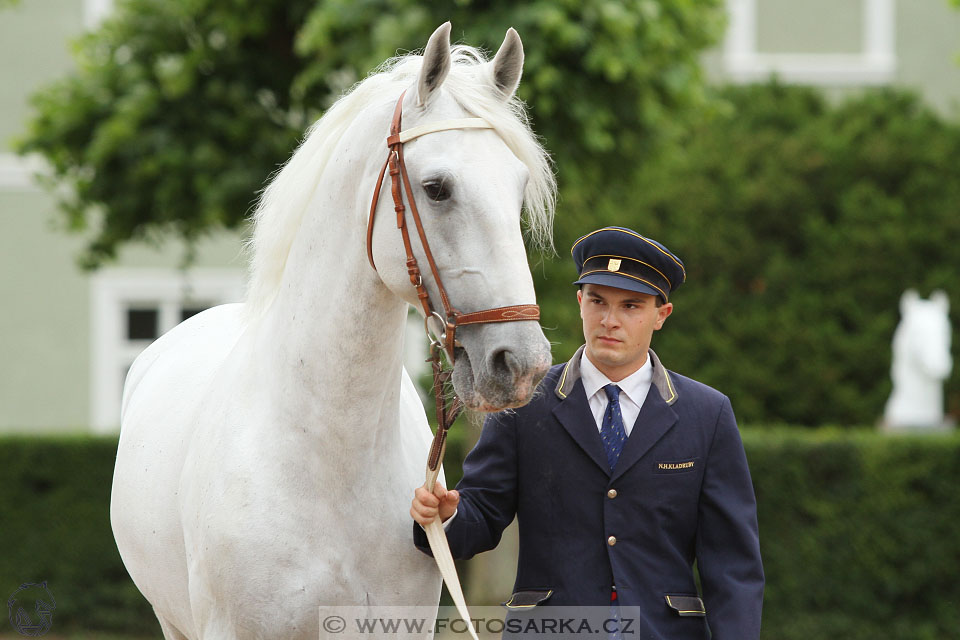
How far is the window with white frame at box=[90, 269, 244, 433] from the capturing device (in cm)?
1296

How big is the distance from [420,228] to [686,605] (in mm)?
1169

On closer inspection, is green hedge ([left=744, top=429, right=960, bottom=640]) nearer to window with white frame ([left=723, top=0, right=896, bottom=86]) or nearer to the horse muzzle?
the horse muzzle

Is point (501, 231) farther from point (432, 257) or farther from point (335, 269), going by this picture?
point (335, 269)

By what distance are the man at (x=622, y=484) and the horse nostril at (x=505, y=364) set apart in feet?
1.48

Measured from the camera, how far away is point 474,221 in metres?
2.47

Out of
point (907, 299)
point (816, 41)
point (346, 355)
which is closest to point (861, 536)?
point (907, 299)

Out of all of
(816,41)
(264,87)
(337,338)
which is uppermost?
(816,41)

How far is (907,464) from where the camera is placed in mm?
7848

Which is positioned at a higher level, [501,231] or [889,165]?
[889,165]

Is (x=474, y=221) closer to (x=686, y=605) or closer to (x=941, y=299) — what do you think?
(x=686, y=605)

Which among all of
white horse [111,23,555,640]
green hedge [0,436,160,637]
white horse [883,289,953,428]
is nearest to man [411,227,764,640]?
white horse [111,23,555,640]

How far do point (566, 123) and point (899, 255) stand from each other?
766 cm

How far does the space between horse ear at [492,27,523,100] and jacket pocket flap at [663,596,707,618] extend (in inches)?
52.4

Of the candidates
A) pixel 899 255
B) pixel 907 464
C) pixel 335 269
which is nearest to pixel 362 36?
pixel 335 269
